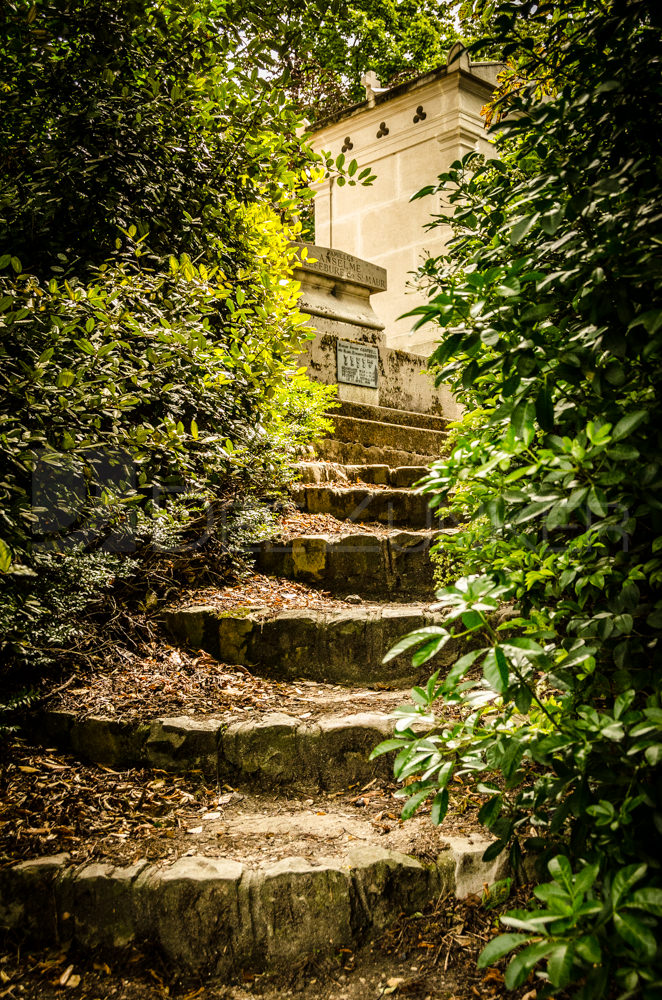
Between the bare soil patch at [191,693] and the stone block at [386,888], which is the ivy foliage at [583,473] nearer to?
the stone block at [386,888]

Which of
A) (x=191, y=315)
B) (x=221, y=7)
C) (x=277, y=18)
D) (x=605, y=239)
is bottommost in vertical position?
(x=605, y=239)

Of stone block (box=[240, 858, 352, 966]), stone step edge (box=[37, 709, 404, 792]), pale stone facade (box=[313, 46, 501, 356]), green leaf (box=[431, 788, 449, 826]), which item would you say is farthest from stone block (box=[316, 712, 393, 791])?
pale stone facade (box=[313, 46, 501, 356])

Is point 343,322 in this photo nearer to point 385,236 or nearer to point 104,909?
point 385,236

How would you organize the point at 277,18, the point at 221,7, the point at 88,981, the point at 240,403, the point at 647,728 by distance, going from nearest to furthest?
the point at 647,728, the point at 88,981, the point at 277,18, the point at 221,7, the point at 240,403

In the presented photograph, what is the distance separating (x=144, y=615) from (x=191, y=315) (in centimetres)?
161

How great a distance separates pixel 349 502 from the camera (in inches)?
177

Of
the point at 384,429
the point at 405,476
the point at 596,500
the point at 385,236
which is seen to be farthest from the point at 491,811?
the point at 385,236

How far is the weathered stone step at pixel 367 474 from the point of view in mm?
4906

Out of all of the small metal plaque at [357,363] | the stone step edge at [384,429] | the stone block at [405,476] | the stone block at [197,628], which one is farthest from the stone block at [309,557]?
the small metal plaque at [357,363]

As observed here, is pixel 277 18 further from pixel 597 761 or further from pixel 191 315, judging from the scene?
pixel 597 761

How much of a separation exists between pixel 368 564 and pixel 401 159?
7.44 m

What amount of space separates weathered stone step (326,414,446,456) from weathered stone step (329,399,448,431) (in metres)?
0.08

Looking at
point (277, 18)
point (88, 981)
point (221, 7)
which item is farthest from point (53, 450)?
point (221, 7)

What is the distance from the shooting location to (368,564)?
3.69 m
